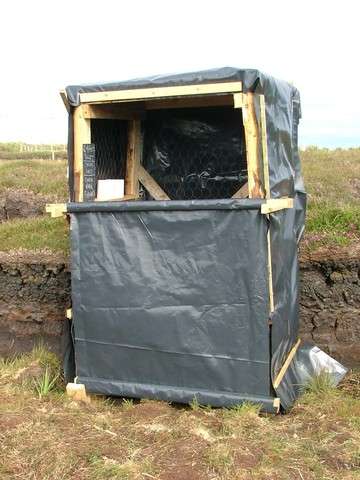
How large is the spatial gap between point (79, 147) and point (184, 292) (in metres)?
1.46

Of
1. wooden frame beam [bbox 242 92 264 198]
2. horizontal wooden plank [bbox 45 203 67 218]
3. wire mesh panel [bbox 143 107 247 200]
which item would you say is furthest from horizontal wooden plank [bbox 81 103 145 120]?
wooden frame beam [bbox 242 92 264 198]

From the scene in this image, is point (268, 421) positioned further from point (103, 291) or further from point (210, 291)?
point (103, 291)

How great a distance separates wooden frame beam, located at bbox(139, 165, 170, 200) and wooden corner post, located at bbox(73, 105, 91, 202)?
1.42 m

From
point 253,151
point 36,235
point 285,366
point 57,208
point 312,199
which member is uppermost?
point 253,151

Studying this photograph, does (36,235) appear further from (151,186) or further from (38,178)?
(38,178)

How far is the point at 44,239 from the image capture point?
6.62m

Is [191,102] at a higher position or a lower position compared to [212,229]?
higher

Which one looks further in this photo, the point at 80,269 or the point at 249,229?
the point at 80,269

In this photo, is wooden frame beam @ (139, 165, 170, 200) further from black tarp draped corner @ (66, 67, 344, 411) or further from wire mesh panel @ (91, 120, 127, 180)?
black tarp draped corner @ (66, 67, 344, 411)

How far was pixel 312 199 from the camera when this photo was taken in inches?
289

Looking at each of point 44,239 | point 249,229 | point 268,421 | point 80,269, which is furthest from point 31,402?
point 44,239

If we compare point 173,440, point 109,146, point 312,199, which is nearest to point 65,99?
point 109,146

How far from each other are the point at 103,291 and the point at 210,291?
866mm

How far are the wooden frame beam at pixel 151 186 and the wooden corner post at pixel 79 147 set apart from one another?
1419 millimetres
